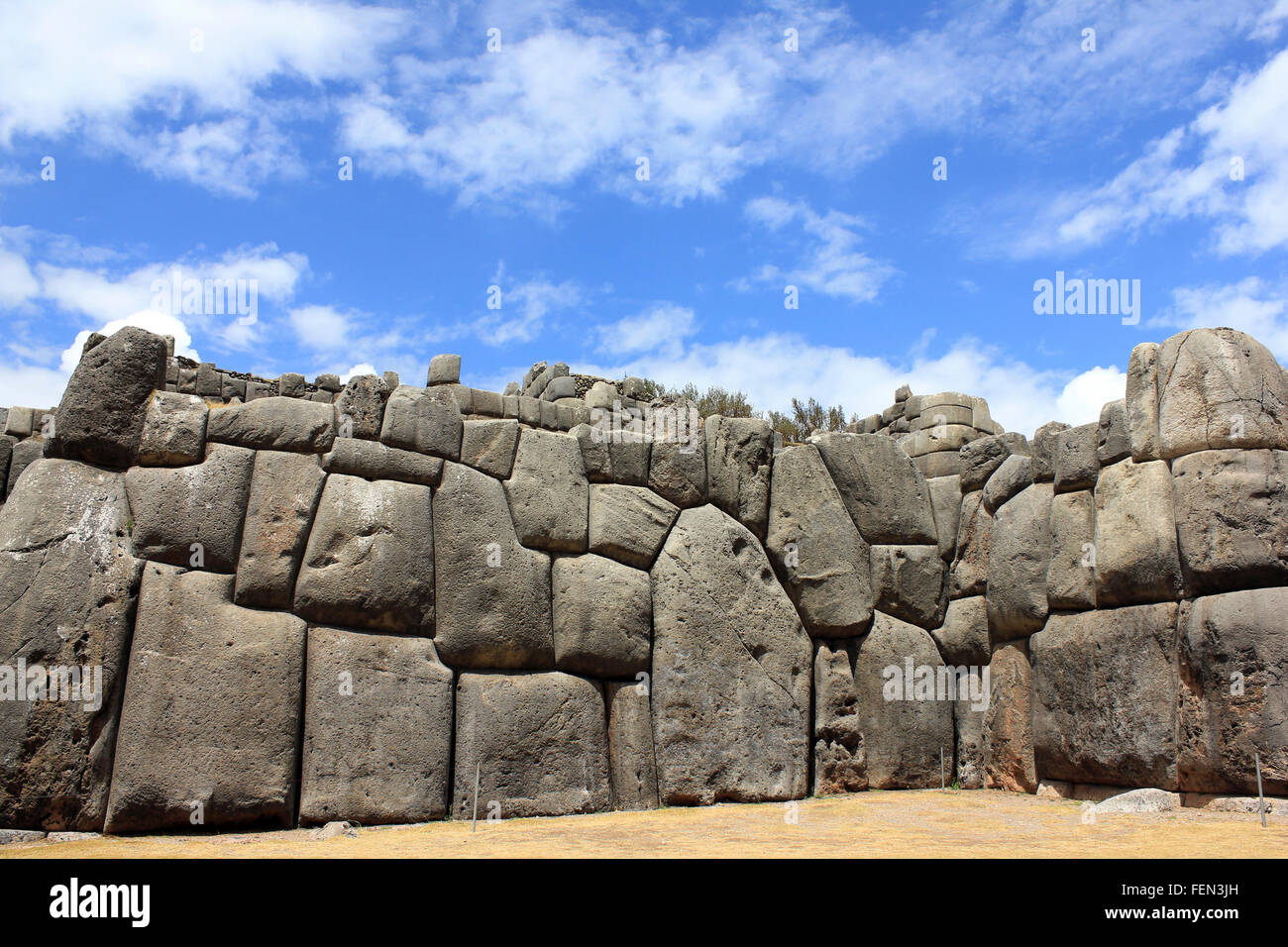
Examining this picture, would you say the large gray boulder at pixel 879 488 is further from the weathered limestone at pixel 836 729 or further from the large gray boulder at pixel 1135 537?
the large gray boulder at pixel 1135 537

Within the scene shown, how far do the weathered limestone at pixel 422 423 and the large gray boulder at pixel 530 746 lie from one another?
2.01 metres

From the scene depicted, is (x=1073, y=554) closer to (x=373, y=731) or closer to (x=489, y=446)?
(x=489, y=446)

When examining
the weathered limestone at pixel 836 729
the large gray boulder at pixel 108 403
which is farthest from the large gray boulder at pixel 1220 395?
the large gray boulder at pixel 108 403

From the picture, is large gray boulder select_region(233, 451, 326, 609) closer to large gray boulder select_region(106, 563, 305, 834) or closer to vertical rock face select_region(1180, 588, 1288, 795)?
large gray boulder select_region(106, 563, 305, 834)

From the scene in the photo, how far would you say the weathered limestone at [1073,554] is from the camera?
30.0 ft

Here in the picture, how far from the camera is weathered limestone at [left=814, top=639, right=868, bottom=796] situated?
9742mm

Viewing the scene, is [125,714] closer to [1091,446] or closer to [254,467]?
[254,467]

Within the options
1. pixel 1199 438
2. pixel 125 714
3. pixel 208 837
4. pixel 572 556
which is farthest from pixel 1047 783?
pixel 125 714

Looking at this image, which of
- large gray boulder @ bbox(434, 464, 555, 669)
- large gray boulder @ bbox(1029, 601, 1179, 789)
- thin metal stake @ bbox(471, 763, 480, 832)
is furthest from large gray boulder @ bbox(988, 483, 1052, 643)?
thin metal stake @ bbox(471, 763, 480, 832)

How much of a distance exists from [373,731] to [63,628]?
232 cm

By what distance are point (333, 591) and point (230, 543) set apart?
862 millimetres

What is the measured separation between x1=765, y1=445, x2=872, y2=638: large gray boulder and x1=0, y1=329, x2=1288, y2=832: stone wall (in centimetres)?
4

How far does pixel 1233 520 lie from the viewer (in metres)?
8.00

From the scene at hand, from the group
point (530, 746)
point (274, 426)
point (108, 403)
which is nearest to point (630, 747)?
point (530, 746)
